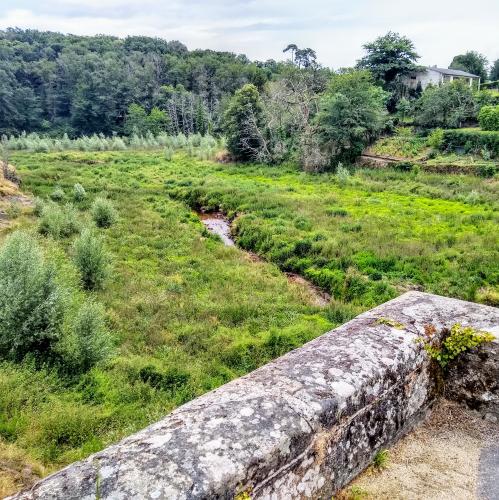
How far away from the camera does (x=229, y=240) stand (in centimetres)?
2152

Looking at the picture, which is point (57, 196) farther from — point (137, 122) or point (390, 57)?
point (137, 122)

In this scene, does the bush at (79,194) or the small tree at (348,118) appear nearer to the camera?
the bush at (79,194)

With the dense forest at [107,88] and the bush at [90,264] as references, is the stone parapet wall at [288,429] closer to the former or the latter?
the bush at [90,264]

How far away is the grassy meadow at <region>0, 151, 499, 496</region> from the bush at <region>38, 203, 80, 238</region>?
3.05ft

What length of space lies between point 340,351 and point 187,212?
22638mm

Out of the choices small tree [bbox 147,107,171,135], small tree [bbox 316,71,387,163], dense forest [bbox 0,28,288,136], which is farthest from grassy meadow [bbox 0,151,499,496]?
dense forest [bbox 0,28,288,136]

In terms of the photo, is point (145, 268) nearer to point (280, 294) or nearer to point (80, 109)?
point (280, 294)

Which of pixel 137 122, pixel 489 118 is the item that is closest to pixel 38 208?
pixel 489 118

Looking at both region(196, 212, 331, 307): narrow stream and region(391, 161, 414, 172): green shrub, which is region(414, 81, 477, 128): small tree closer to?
region(391, 161, 414, 172): green shrub

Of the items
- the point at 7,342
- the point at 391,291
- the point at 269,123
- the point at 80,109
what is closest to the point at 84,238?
the point at 7,342

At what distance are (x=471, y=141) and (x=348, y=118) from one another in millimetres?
10145

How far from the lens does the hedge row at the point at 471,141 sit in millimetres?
33281

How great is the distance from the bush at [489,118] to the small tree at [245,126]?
1932 centimetres

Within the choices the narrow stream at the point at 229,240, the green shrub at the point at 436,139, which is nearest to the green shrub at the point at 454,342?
the narrow stream at the point at 229,240
